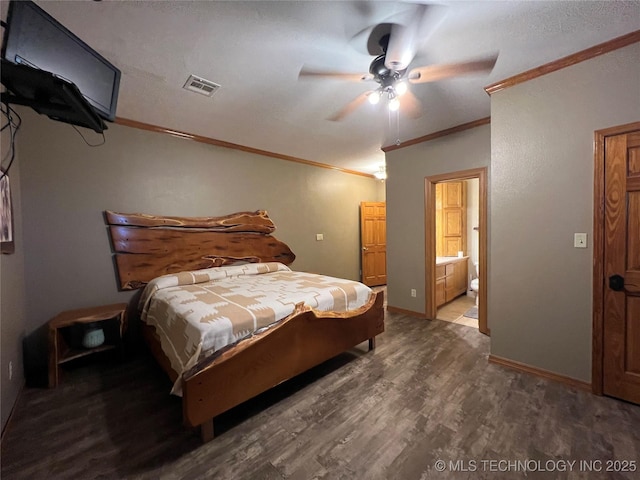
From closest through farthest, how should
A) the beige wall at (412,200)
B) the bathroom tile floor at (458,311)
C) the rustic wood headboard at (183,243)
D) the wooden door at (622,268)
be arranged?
the wooden door at (622,268)
the rustic wood headboard at (183,243)
the beige wall at (412,200)
the bathroom tile floor at (458,311)

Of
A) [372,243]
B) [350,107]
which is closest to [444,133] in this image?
[350,107]

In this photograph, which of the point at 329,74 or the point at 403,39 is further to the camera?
the point at 329,74

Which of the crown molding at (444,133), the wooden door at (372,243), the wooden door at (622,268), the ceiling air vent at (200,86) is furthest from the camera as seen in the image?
the wooden door at (372,243)

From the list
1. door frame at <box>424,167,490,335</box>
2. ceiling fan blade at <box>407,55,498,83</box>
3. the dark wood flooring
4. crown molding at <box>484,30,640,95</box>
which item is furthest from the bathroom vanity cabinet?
ceiling fan blade at <box>407,55,498,83</box>

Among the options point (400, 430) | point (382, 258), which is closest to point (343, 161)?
point (382, 258)

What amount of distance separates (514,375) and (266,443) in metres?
2.14

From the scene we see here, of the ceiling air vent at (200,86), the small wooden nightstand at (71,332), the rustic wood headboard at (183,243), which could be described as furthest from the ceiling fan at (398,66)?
the small wooden nightstand at (71,332)

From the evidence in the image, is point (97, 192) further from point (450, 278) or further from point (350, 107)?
point (450, 278)

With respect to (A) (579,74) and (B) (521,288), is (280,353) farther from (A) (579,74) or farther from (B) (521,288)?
(A) (579,74)

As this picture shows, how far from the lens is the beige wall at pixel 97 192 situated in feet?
7.78

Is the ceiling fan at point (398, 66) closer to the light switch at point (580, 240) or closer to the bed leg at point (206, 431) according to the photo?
the light switch at point (580, 240)

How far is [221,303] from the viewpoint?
203cm

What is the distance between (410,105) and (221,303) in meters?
2.58

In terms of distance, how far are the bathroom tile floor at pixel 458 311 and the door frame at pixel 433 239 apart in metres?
0.23
